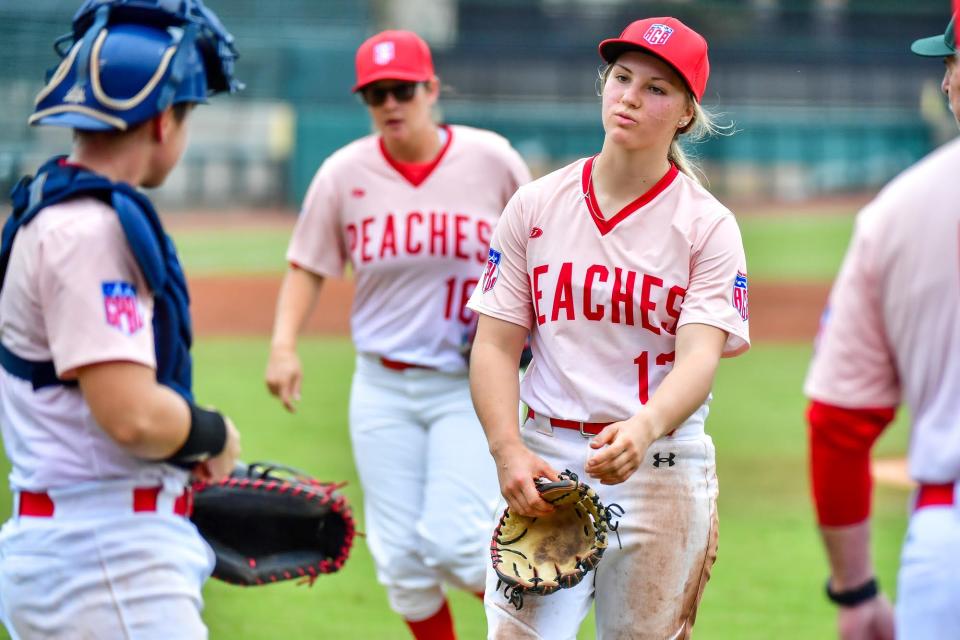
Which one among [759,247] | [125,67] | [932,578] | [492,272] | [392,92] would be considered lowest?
[759,247]

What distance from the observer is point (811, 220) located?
28953 millimetres

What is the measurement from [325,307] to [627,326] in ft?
46.7

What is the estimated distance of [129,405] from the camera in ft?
7.91

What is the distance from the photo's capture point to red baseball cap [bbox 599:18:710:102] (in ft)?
9.78

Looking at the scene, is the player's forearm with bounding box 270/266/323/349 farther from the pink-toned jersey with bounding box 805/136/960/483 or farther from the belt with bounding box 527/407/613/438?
the pink-toned jersey with bounding box 805/136/960/483

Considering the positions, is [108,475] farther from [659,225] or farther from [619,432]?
[659,225]

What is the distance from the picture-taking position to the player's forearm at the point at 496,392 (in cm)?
304

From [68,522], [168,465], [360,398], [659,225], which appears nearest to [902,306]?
[659,225]

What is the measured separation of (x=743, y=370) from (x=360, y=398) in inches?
314

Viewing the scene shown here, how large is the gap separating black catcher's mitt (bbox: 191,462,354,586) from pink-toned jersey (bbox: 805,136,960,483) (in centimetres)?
166

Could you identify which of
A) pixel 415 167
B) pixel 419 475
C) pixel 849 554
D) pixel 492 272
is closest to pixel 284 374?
pixel 419 475

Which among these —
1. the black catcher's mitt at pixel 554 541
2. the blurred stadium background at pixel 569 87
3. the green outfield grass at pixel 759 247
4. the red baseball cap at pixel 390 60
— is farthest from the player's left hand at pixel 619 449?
the blurred stadium background at pixel 569 87

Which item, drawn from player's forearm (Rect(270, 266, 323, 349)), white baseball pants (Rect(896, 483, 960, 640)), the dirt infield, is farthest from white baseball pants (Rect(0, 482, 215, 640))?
the dirt infield

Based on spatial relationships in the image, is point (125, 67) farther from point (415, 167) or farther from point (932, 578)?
point (415, 167)
